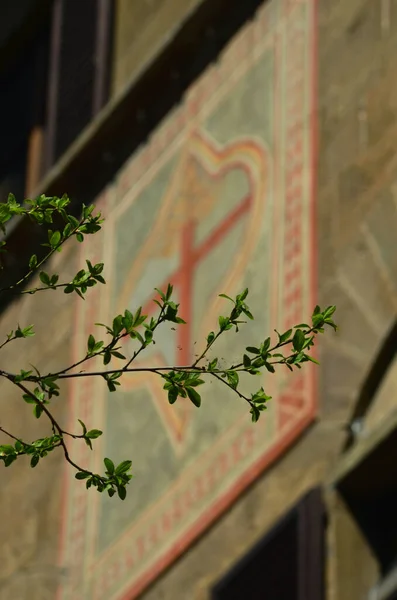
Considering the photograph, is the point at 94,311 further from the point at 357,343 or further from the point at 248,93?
the point at 357,343


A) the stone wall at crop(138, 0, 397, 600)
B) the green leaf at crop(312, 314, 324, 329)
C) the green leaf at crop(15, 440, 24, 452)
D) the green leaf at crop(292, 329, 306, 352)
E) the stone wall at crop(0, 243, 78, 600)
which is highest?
the stone wall at crop(0, 243, 78, 600)

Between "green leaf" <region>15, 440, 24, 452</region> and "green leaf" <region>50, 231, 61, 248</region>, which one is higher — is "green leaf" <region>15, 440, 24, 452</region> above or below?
below

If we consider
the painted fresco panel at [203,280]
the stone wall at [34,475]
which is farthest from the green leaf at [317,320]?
the stone wall at [34,475]

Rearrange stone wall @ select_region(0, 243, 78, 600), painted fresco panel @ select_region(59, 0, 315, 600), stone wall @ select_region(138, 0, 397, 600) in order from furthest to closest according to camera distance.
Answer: stone wall @ select_region(0, 243, 78, 600) → painted fresco panel @ select_region(59, 0, 315, 600) → stone wall @ select_region(138, 0, 397, 600)

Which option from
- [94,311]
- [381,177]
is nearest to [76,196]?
[94,311]

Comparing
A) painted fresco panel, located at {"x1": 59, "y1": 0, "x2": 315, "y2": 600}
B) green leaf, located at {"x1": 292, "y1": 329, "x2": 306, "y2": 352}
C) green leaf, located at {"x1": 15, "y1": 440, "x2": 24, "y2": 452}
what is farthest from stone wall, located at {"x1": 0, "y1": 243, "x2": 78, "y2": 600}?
green leaf, located at {"x1": 292, "y1": 329, "x2": 306, "y2": 352}

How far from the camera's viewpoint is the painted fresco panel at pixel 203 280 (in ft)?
19.1

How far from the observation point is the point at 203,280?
639 centimetres

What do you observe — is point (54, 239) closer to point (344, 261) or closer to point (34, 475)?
point (344, 261)

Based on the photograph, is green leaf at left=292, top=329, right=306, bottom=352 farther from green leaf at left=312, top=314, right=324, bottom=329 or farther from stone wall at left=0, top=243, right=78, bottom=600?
stone wall at left=0, top=243, right=78, bottom=600

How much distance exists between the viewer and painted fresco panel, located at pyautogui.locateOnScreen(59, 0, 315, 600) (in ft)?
19.1

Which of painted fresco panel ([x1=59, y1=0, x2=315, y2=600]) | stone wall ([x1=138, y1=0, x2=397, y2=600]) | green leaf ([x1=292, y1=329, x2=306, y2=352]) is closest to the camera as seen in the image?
green leaf ([x1=292, y1=329, x2=306, y2=352])

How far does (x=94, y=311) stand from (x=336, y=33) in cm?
158

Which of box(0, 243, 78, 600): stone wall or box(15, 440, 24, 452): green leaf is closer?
box(15, 440, 24, 452): green leaf
